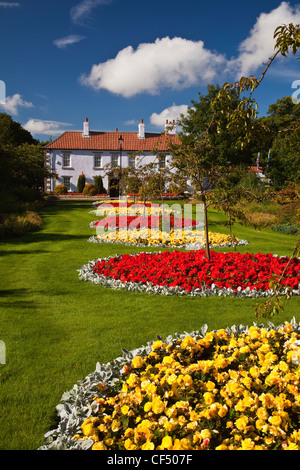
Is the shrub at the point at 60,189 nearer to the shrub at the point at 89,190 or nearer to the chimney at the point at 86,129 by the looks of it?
the shrub at the point at 89,190

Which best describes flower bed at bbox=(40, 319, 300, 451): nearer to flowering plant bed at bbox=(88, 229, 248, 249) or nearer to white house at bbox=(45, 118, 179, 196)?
flowering plant bed at bbox=(88, 229, 248, 249)

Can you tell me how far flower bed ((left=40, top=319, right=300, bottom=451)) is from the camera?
2.62 m

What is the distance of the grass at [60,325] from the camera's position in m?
3.46

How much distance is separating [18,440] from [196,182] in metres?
5.84

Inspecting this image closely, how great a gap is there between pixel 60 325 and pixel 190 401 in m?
2.86

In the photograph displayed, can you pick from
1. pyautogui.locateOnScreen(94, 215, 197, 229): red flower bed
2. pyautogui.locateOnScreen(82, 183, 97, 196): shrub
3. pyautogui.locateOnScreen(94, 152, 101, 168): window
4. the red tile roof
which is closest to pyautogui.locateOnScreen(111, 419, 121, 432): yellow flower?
pyautogui.locateOnScreen(94, 215, 197, 229): red flower bed

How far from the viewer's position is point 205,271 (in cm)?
700

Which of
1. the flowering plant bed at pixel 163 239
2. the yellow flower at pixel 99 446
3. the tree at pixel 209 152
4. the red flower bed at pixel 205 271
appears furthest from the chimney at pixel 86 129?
the yellow flower at pixel 99 446

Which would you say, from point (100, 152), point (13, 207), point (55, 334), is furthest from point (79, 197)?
point (55, 334)

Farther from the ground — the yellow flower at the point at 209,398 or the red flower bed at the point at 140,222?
the red flower bed at the point at 140,222

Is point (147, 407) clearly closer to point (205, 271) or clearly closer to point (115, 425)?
point (115, 425)

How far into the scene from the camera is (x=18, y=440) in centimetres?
300

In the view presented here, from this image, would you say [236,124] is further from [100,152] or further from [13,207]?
[100,152]

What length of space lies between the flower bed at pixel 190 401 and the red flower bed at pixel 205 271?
2761mm
